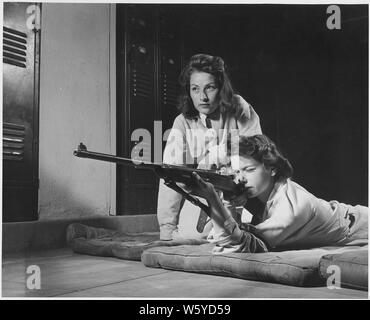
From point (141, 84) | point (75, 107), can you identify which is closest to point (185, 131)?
point (141, 84)

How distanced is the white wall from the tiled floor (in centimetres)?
31

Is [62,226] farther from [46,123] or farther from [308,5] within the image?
[308,5]

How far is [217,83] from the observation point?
193cm

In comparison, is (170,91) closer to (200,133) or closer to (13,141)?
(200,133)

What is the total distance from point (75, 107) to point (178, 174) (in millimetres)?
538

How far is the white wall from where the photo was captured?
1.94 meters

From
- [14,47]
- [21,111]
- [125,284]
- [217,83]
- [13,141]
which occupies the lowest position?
[125,284]

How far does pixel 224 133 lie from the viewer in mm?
1904

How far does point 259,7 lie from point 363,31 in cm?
41

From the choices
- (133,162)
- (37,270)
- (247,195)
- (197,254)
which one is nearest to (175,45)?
(133,162)

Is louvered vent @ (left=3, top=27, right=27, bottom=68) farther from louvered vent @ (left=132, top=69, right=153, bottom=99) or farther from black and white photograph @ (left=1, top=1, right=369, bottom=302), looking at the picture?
louvered vent @ (left=132, top=69, right=153, bottom=99)

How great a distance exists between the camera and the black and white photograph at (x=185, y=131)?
71.7 inches

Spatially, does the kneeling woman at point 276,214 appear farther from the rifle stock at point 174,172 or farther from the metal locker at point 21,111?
the metal locker at point 21,111

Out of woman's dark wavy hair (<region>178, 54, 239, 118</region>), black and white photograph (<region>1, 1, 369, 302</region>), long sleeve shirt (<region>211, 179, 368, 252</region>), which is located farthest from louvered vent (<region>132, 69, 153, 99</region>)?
long sleeve shirt (<region>211, 179, 368, 252</region>)
